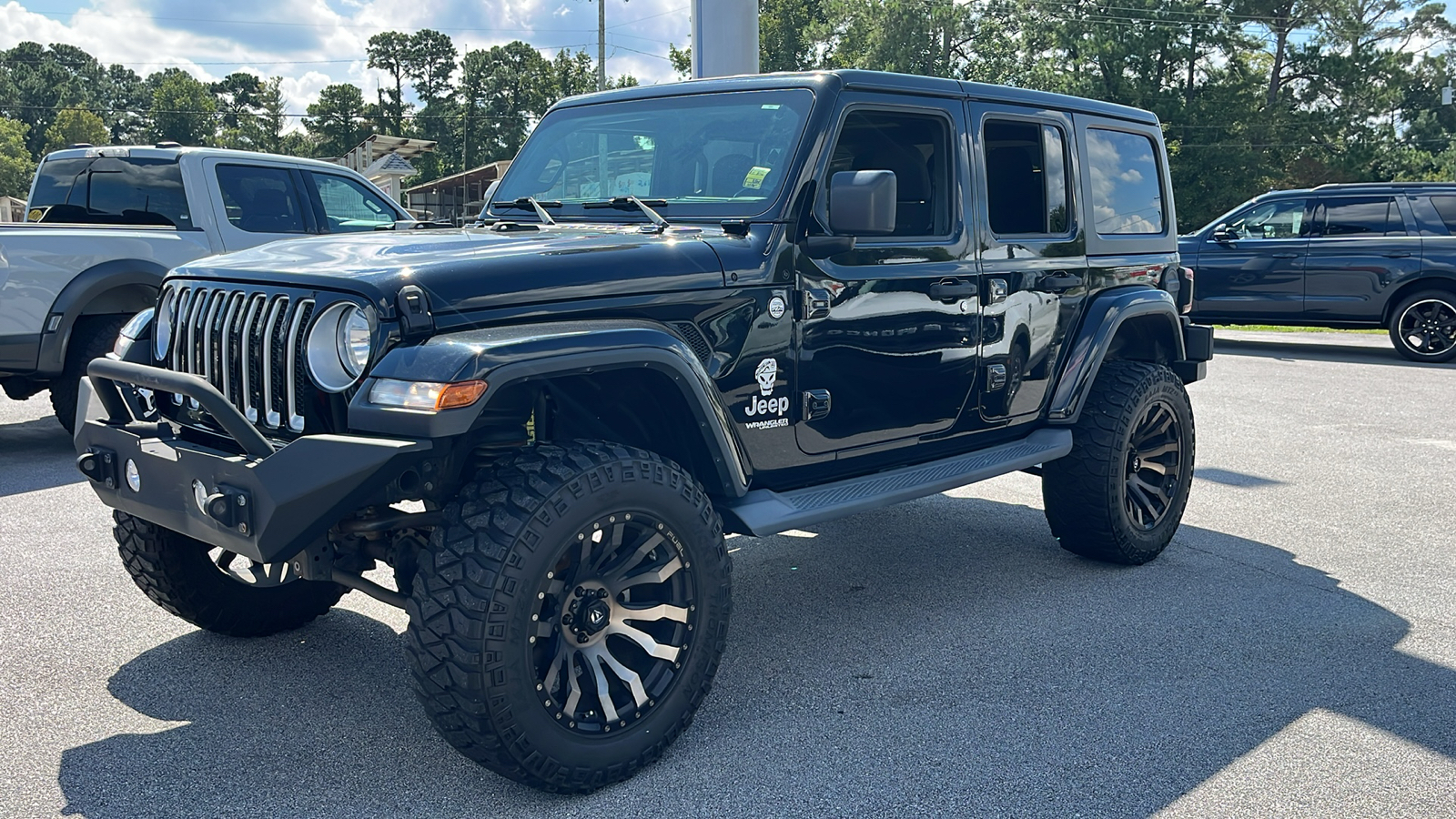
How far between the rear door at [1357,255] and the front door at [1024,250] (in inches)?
374

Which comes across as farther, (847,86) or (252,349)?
(847,86)

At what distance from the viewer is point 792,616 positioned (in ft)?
14.5

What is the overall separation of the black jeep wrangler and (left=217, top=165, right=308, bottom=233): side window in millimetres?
4486

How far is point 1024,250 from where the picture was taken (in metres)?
4.56

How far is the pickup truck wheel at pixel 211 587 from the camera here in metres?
3.67

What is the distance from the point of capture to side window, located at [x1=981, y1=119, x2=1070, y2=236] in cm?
454

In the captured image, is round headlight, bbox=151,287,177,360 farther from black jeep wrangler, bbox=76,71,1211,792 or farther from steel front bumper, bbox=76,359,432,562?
steel front bumper, bbox=76,359,432,562

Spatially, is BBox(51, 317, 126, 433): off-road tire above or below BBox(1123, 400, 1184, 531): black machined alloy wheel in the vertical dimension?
above

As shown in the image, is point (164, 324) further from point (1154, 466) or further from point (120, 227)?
point (120, 227)

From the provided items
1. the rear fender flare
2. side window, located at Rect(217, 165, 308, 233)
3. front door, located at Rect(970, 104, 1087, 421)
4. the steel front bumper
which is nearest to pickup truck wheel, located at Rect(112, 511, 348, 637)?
the steel front bumper

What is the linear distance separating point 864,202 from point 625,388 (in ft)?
3.01

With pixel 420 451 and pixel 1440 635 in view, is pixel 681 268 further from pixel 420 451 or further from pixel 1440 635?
pixel 1440 635

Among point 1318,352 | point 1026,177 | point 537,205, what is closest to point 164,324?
point 537,205

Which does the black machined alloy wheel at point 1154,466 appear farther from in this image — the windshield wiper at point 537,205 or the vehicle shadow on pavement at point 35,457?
the vehicle shadow on pavement at point 35,457
